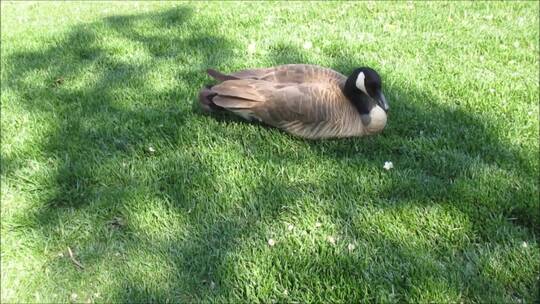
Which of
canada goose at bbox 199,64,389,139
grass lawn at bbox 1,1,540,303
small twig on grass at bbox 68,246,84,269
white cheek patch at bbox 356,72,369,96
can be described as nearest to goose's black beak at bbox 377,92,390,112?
canada goose at bbox 199,64,389,139

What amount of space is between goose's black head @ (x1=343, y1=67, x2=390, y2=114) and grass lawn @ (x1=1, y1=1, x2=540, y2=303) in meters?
0.29

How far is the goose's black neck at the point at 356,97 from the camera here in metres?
3.40

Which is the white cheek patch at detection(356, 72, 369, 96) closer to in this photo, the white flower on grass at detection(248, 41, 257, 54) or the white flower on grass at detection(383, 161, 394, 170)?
the white flower on grass at detection(383, 161, 394, 170)

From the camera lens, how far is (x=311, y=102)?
10.8 ft

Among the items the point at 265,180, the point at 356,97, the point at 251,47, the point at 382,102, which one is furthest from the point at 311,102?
the point at 251,47

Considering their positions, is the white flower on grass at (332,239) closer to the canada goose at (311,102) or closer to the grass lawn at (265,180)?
the grass lawn at (265,180)

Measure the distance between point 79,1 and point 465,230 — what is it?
279 inches

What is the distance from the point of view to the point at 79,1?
7.57 metres

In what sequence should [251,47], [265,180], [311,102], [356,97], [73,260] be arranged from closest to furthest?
[73,260]
[265,180]
[311,102]
[356,97]
[251,47]

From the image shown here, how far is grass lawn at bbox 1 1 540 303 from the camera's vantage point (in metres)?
2.53

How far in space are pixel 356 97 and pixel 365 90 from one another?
0.37 feet

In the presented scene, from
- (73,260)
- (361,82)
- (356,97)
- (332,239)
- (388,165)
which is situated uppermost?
(361,82)

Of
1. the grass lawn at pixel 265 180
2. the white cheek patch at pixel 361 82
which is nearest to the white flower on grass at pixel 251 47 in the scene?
the grass lawn at pixel 265 180

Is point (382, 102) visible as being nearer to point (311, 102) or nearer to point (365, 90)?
point (365, 90)
